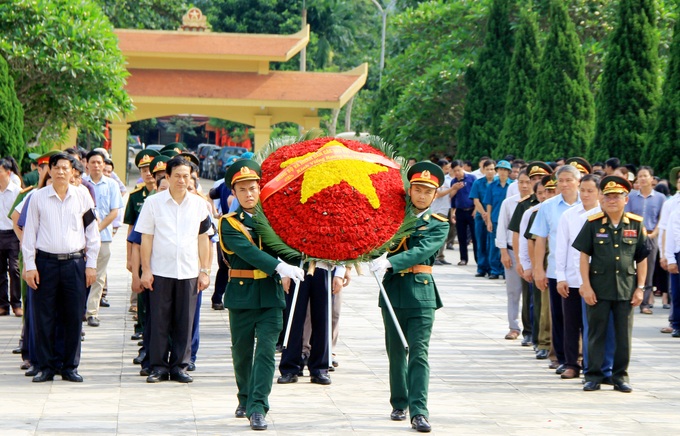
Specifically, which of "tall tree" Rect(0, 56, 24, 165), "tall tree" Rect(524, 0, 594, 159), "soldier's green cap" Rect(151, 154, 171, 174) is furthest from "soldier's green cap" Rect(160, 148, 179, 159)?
"tall tree" Rect(524, 0, 594, 159)

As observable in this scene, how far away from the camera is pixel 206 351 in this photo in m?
12.3

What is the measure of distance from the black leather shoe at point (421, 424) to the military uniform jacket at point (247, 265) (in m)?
1.23

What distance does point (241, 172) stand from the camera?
882cm

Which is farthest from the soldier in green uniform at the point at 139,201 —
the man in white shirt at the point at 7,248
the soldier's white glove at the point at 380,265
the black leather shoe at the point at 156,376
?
the soldier's white glove at the point at 380,265

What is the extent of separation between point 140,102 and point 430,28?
1448 cm

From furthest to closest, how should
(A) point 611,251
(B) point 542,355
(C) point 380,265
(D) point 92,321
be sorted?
1. (D) point 92,321
2. (B) point 542,355
3. (A) point 611,251
4. (C) point 380,265

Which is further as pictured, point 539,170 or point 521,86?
point 521,86

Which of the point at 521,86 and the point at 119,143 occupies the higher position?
the point at 521,86

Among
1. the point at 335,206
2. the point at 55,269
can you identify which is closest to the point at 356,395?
the point at 335,206

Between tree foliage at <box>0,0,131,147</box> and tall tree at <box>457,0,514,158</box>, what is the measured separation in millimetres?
9567

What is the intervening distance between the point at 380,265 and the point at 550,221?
11.6ft

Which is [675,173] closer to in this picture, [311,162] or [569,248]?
[569,248]

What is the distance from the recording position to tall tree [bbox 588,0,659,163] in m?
22.5

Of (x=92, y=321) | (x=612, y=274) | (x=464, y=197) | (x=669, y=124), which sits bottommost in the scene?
(x=92, y=321)
